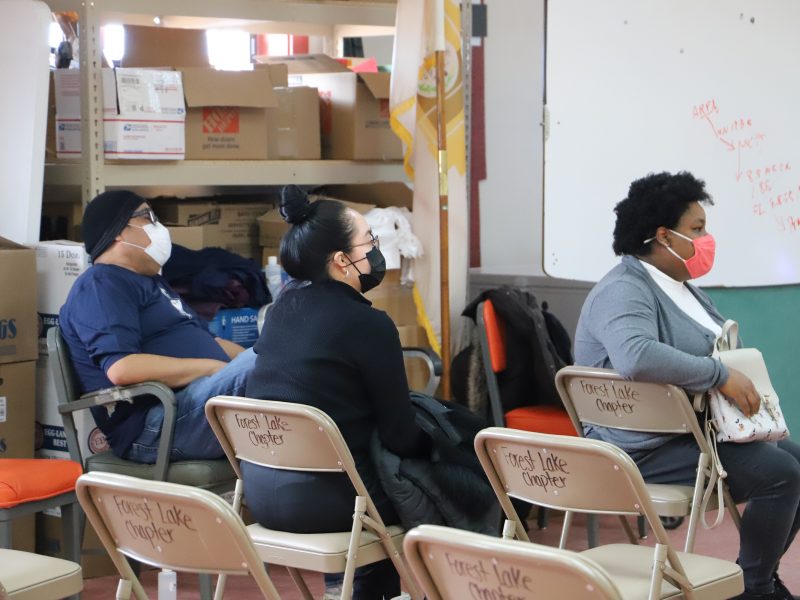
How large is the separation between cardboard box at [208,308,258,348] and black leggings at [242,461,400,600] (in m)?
1.41

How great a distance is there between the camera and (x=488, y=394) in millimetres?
4285

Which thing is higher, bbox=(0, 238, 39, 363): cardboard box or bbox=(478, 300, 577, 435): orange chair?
bbox=(0, 238, 39, 363): cardboard box

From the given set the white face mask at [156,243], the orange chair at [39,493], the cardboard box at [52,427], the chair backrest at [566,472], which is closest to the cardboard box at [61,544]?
the cardboard box at [52,427]

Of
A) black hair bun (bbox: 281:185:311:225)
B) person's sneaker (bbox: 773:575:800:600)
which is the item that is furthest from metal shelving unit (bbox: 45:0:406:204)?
person's sneaker (bbox: 773:575:800:600)

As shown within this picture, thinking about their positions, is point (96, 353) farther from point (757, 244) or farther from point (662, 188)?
point (757, 244)

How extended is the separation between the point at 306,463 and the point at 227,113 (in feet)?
6.52

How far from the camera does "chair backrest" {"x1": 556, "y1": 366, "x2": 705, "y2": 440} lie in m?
2.95

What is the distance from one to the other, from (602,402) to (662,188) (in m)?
0.64

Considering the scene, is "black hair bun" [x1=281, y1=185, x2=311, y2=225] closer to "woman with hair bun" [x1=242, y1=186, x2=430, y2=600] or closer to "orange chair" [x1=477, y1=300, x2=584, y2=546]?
"woman with hair bun" [x1=242, y1=186, x2=430, y2=600]

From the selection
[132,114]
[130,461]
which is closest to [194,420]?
[130,461]

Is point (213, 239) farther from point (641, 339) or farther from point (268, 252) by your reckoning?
point (641, 339)

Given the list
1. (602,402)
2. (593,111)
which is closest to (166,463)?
(602,402)

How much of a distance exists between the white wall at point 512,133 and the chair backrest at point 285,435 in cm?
316

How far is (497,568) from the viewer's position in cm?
166
